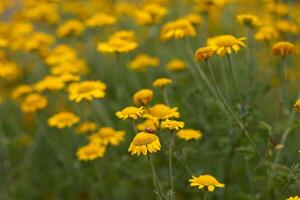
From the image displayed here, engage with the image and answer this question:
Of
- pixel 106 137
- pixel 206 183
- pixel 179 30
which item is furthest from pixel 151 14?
pixel 206 183

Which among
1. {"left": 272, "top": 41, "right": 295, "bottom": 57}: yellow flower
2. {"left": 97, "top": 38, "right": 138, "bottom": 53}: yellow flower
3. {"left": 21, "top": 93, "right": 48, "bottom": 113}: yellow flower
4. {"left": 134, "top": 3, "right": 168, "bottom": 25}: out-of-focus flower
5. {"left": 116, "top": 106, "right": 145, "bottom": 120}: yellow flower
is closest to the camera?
{"left": 116, "top": 106, "right": 145, "bottom": 120}: yellow flower

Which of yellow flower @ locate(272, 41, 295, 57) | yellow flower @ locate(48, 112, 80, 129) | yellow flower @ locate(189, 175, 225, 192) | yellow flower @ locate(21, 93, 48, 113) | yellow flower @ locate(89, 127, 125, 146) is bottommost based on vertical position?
yellow flower @ locate(189, 175, 225, 192)

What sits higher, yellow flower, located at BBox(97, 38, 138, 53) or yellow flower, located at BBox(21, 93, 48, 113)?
yellow flower, located at BBox(97, 38, 138, 53)

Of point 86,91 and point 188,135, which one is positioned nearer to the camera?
point 188,135

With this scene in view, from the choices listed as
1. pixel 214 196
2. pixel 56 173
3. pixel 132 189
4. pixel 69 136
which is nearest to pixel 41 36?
pixel 69 136

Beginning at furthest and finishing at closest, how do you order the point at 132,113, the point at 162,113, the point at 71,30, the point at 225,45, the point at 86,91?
1. the point at 71,30
2. the point at 86,91
3. the point at 225,45
4. the point at 162,113
5. the point at 132,113

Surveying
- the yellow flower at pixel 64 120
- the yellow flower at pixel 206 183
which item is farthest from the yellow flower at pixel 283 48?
the yellow flower at pixel 64 120

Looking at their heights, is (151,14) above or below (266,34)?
above

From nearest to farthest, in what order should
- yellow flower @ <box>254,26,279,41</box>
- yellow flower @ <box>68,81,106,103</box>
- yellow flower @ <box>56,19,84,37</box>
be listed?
yellow flower @ <box>68,81,106,103</box> → yellow flower @ <box>254,26,279,41</box> → yellow flower @ <box>56,19,84,37</box>

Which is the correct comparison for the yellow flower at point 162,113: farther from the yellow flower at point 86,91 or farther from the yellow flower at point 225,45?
the yellow flower at point 86,91

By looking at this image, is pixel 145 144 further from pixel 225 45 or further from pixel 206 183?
pixel 225 45

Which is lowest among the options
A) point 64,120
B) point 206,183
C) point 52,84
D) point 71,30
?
point 206,183

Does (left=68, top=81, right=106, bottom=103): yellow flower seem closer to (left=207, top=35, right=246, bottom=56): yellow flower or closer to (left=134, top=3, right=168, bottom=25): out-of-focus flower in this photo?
(left=207, top=35, right=246, bottom=56): yellow flower

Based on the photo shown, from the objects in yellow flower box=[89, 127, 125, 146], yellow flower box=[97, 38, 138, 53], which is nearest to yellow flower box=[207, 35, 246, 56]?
yellow flower box=[97, 38, 138, 53]
